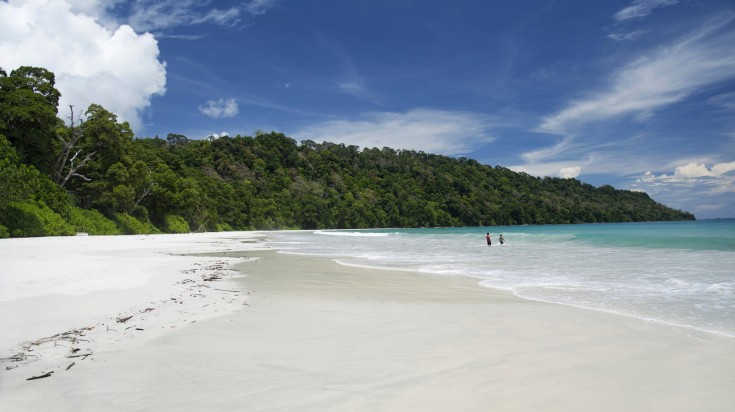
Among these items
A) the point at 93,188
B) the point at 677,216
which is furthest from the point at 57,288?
the point at 677,216

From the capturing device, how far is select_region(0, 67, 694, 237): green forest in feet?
104

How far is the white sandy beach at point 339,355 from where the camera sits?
3.39 metres

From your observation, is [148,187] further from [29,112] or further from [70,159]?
[29,112]

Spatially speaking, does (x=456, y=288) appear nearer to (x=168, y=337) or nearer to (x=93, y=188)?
(x=168, y=337)

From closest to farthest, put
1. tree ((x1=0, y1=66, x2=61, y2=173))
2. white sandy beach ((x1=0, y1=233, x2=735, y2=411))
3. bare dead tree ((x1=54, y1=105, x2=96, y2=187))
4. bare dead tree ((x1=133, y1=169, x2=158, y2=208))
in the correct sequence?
white sandy beach ((x1=0, y1=233, x2=735, y2=411)) → tree ((x1=0, y1=66, x2=61, y2=173)) → bare dead tree ((x1=54, y1=105, x2=96, y2=187)) → bare dead tree ((x1=133, y1=169, x2=158, y2=208))

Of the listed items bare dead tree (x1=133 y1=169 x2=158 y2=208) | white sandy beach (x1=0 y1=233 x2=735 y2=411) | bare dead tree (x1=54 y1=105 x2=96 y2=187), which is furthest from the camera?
bare dead tree (x1=133 y1=169 x2=158 y2=208)

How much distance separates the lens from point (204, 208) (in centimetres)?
6141

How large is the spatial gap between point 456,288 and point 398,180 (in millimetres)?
122166

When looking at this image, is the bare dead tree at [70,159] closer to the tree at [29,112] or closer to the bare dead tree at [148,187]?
the tree at [29,112]

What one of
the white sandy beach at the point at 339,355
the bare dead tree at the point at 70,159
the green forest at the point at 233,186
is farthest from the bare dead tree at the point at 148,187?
the white sandy beach at the point at 339,355

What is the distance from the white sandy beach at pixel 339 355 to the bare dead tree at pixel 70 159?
119ft

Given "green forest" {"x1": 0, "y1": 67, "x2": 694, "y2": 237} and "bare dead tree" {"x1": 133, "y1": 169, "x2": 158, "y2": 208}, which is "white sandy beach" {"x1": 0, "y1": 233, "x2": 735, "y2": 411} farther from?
"bare dead tree" {"x1": 133, "y1": 169, "x2": 158, "y2": 208}

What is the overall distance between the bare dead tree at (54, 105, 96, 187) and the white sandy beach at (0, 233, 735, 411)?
1424 inches

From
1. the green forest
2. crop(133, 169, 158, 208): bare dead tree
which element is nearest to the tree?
the green forest
